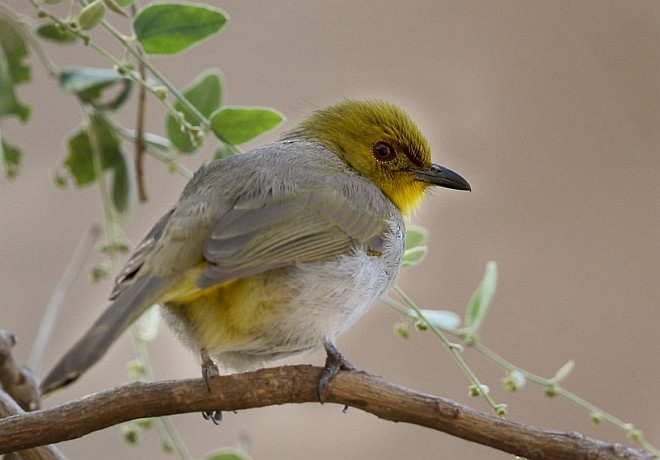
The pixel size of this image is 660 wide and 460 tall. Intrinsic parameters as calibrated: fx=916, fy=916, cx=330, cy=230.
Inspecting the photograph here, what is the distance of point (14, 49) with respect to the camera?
5.57ft

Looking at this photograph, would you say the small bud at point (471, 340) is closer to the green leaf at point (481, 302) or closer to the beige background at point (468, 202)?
the green leaf at point (481, 302)

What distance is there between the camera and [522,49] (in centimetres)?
279

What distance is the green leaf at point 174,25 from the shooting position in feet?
4.63

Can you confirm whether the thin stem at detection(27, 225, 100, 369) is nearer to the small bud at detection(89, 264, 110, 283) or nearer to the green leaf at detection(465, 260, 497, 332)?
the small bud at detection(89, 264, 110, 283)

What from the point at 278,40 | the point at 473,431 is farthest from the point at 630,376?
the point at 473,431

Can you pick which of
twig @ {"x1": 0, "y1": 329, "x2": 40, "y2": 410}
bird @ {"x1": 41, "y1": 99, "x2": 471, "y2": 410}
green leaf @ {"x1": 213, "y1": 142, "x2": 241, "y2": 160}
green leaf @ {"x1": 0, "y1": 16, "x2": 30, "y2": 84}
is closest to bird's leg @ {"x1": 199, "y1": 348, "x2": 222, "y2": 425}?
bird @ {"x1": 41, "y1": 99, "x2": 471, "y2": 410}

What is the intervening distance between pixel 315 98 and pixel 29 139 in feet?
2.82

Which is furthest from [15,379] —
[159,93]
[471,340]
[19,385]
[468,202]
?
[468,202]

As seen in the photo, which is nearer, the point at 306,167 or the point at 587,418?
the point at 306,167

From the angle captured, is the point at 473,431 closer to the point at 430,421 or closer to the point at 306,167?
the point at 430,421

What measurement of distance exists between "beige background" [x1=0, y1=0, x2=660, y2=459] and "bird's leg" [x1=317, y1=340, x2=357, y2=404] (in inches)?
53.1

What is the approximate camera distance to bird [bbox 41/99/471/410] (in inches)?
46.4

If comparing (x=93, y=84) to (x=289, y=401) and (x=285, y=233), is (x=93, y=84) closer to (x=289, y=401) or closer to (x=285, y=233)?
(x=285, y=233)

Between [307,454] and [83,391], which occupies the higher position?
[307,454]
